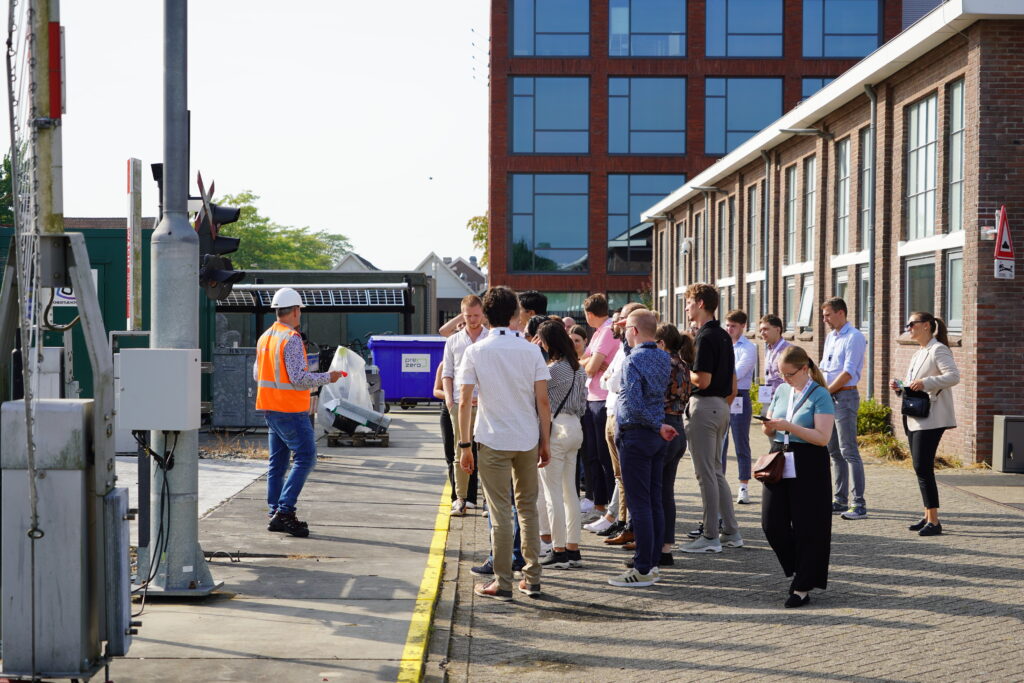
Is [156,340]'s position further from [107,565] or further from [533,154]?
[533,154]

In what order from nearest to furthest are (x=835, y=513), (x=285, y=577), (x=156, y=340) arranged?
(x=156, y=340), (x=285, y=577), (x=835, y=513)

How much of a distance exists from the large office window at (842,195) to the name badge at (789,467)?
16.1 metres

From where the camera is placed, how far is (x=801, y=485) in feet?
25.0

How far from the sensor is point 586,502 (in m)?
11.6

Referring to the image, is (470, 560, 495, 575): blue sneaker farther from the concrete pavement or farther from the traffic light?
the traffic light

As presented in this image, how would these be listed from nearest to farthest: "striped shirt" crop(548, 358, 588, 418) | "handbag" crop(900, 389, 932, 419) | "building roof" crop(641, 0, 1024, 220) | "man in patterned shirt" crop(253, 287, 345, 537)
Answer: "striped shirt" crop(548, 358, 588, 418) < "man in patterned shirt" crop(253, 287, 345, 537) < "handbag" crop(900, 389, 932, 419) < "building roof" crop(641, 0, 1024, 220)

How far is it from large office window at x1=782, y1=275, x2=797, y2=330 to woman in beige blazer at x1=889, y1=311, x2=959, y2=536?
1626 cm

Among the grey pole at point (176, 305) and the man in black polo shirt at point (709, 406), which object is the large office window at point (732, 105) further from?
the grey pole at point (176, 305)

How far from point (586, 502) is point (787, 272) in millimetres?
17299

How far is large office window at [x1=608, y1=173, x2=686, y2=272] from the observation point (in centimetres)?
4891

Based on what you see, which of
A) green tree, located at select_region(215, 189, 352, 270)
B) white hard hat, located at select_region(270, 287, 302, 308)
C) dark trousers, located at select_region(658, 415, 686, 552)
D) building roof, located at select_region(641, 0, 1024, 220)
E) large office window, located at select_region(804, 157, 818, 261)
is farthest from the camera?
green tree, located at select_region(215, 189, 352, 270)

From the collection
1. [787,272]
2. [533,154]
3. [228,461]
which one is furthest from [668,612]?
[533,154]

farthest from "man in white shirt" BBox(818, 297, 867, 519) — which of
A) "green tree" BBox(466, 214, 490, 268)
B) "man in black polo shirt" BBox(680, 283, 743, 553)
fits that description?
"green tree" BBox(466, 214, 490, 268)

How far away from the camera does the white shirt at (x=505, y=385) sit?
7617 mm
